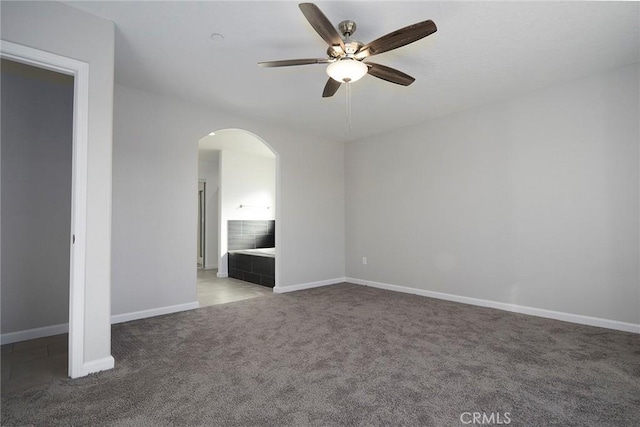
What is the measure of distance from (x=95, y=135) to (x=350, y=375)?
238cm

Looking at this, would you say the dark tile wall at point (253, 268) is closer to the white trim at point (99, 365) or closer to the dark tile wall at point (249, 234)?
the dark tile wall at point (249, 234)

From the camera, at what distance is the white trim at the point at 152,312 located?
11.0 feet

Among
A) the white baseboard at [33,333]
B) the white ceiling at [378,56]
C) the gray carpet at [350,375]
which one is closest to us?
the gray carpet at [350,375]

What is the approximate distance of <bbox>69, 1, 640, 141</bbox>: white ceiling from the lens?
228cm

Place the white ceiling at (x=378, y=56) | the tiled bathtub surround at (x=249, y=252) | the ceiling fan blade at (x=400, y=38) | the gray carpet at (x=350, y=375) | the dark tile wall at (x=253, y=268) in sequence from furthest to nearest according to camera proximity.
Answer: the tiled bathtub surround at (x=249, y=252)
the dark tile wall at (x=253, y=268)
the white ceiling at (x=378, y=56)
the ceiling fan blade at (x=400, y=38)
the gray carpet at (x=350, y=375)

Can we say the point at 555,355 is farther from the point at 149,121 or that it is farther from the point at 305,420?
the point at 149,121

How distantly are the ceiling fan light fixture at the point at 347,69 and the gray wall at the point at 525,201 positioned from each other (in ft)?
7.89

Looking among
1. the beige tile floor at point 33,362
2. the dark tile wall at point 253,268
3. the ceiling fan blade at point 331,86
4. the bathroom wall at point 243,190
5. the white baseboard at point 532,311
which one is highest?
the ceiling fan blade at point 331,86

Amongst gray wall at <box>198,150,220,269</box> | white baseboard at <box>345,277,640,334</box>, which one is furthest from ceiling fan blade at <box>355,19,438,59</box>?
gray wall at <box>198,150,220,269</box>

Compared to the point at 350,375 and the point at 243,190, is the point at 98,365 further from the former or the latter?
the point at 243,190

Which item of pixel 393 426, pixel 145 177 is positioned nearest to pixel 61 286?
pixel 145 177

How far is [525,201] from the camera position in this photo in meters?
3.68

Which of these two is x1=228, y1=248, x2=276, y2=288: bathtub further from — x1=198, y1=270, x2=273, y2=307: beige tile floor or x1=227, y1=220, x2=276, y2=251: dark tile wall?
x1=227, y1=220, x2=276, y2=251: dark tile wall

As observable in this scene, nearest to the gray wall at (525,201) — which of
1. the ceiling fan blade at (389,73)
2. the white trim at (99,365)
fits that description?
the ceiling fan blade at (389,73)
